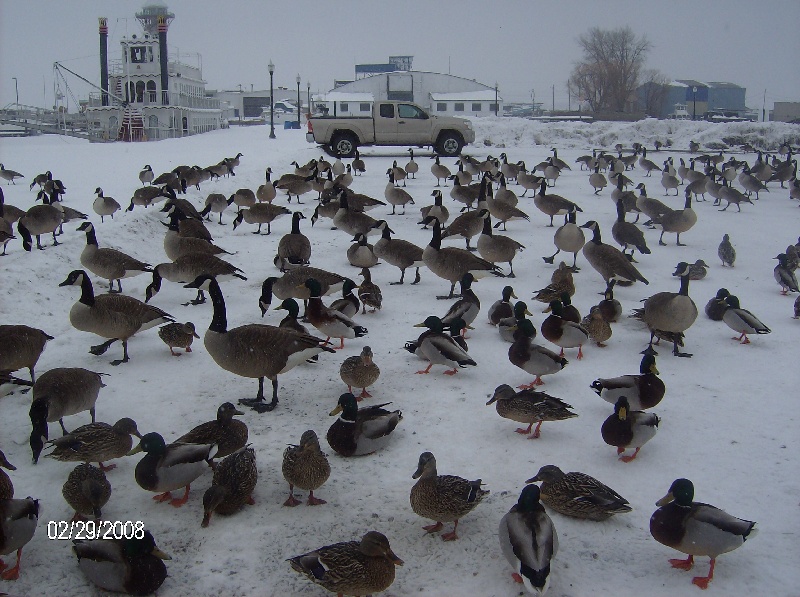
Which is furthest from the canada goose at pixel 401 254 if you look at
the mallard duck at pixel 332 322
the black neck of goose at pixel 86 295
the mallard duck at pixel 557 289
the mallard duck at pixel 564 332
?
the black neck of goose at pixel 86 295

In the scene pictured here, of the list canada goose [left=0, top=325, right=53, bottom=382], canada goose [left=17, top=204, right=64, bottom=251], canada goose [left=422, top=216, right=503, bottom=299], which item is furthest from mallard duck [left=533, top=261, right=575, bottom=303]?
canada goose [left=17, top=204, right=64, bottom=251]

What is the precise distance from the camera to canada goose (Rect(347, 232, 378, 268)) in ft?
36.8

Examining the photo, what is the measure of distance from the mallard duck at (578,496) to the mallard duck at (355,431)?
1.44 metres

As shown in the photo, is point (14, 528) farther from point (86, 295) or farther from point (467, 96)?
point (467, 96)

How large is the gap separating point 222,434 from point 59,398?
1482mm

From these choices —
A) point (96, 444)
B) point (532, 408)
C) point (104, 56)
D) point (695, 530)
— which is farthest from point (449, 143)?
point (104, 56)

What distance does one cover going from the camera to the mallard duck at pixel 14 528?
3896mm

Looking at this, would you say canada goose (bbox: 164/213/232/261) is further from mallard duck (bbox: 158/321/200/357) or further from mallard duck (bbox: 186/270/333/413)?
mallard duck (bbox: 186/270/333/413)

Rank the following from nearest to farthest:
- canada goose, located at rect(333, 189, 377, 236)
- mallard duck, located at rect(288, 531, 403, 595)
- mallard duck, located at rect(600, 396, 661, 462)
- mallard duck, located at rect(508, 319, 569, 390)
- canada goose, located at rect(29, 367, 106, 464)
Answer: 1. mallard duck, located at rect(288, 531, 403, 595)
2. canada goose, located at rect(29, 367, 106, 464)
3. mallard duck, located at rect(600, 396, 661, 462)
4. mallard duck, located at rect(508, 319, 569, 390)
5. canada goose, located at rect(333, 189, 377, 236)

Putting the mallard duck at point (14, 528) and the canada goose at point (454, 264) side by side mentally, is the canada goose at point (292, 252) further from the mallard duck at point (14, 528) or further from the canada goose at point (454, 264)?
the mallard duck at point (14, 528)

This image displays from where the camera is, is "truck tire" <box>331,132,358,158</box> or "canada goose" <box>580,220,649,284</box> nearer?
"canada goose" <box>580,220,649,284</box>

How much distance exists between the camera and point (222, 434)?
5.22 metres

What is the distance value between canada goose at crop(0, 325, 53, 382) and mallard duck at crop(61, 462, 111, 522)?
2.13 meters

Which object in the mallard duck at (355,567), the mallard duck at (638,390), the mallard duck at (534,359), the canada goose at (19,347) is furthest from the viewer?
the mallard duck at (534,359)
